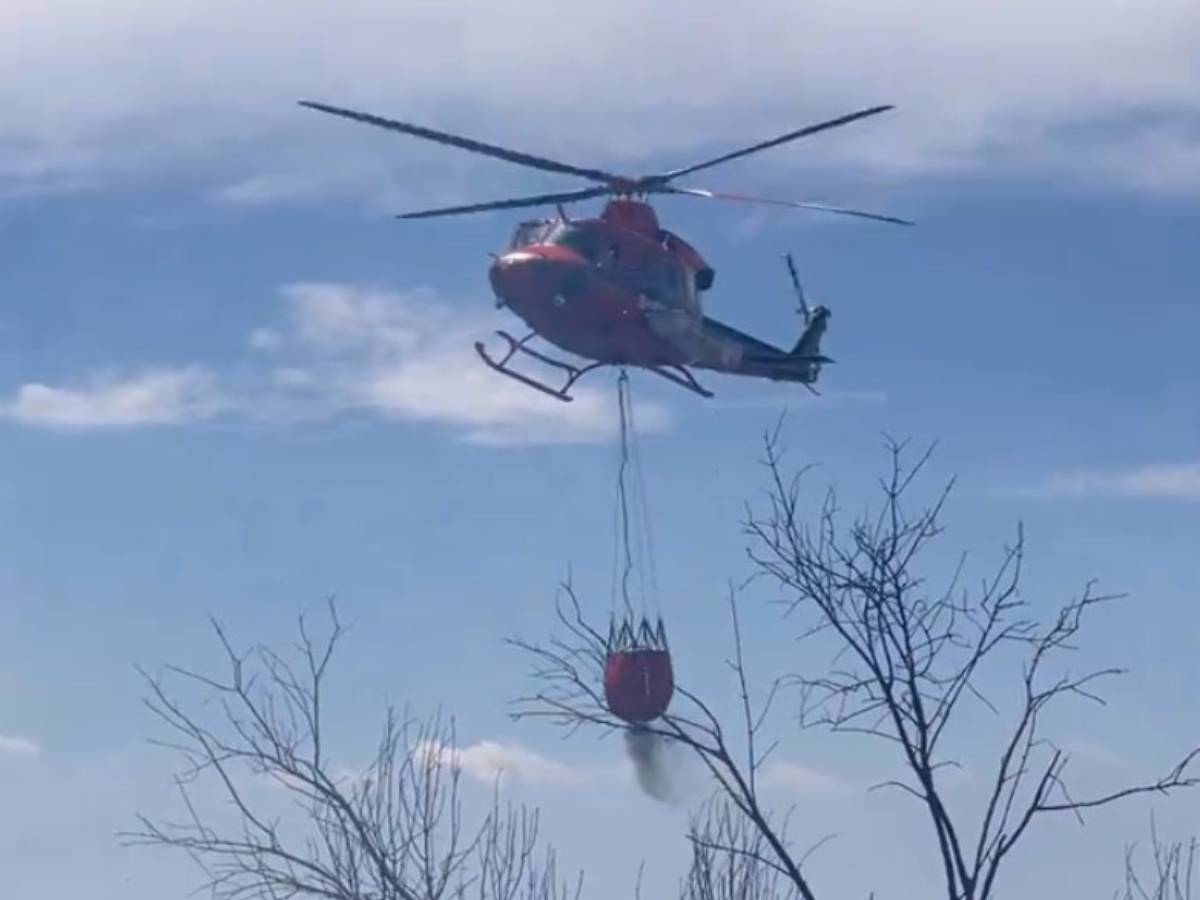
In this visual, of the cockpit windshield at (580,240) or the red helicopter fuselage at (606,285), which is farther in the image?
the cockpit windshield at (580,240)

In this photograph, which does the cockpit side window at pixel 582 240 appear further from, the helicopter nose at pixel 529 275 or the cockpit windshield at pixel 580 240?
the helicopter nose at pixel 529 275

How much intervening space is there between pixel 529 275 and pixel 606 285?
0.96m

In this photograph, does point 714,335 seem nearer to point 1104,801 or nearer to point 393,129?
point 393,129

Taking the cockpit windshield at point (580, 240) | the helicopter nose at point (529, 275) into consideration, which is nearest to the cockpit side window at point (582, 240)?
the cockpit windshield at point (580, 240)

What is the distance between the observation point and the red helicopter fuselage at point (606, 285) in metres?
29.5

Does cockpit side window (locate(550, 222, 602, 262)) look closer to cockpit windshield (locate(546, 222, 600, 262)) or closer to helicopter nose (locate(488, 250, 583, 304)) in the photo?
cockpit windshield (locate(546, 222, 600, 262))

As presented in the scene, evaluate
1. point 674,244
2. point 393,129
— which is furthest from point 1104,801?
point 674,244

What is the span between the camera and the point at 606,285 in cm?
2983

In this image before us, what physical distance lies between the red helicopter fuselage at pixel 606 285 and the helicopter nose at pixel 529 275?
1cm

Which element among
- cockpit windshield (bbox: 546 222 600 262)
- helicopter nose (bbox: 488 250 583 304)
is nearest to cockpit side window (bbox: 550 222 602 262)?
cockpit windshield (bbox: 546 222 600 262)

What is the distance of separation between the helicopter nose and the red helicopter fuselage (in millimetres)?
12

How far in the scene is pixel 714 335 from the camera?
103ft

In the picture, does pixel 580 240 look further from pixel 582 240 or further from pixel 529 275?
pixel 529 275

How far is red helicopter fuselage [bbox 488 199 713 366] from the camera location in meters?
29.5
